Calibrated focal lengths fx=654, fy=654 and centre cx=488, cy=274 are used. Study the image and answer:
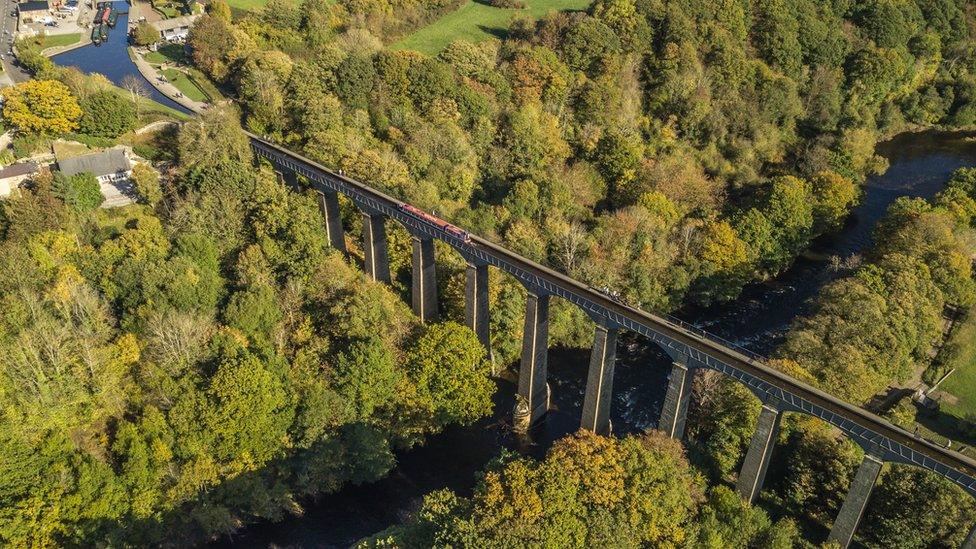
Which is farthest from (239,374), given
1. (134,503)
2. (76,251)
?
(76,251)

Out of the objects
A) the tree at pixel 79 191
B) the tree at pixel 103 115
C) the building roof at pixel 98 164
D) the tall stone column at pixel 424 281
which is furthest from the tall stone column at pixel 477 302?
the tree at pixel 103 115

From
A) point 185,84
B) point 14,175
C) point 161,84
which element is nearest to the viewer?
point 14,175

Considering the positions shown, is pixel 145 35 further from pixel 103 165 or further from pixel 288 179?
pixel 288 179

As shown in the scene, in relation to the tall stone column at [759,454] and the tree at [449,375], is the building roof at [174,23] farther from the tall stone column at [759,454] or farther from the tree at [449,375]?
the tall stone column at [759,454]

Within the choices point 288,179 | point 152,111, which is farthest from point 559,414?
point 152,111

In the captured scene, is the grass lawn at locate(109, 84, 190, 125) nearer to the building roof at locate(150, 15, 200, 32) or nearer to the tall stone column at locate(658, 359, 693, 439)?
the building roof at locate(150, 15, 200, 32)

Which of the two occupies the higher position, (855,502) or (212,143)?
(212,143)

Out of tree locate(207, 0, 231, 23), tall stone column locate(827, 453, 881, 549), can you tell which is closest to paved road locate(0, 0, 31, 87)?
tree locate(207, 0, 231, 23)
